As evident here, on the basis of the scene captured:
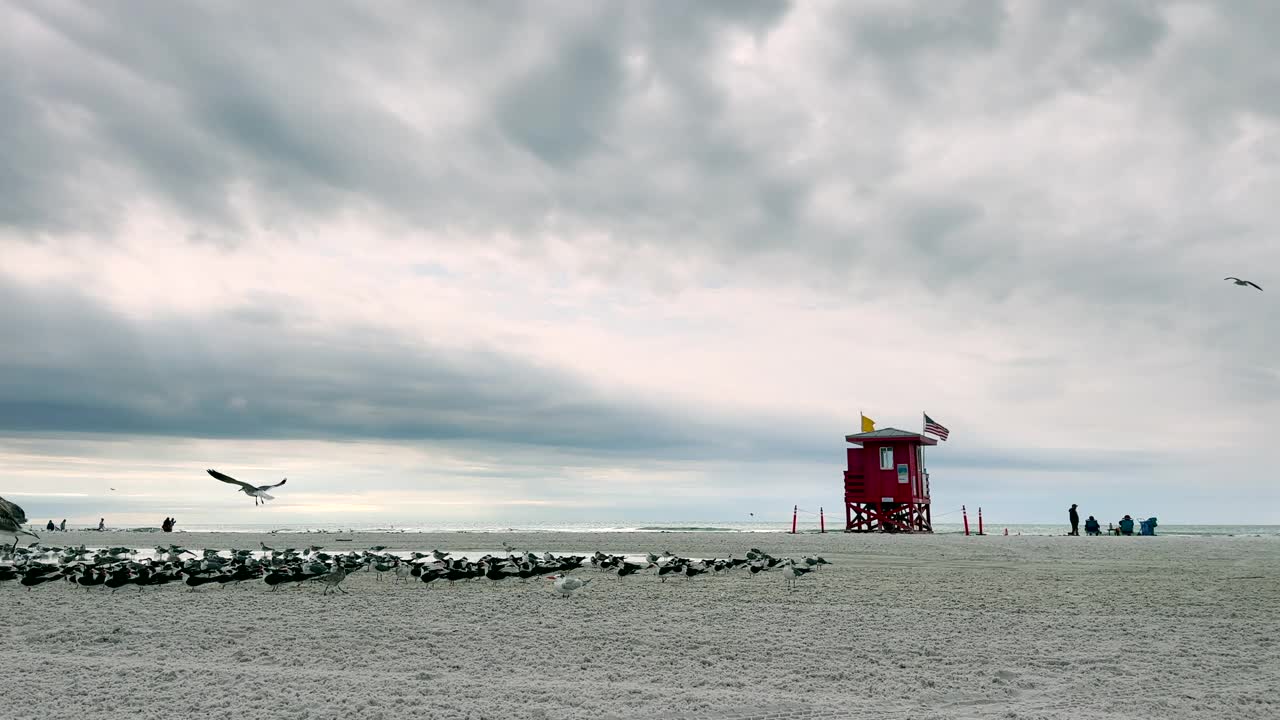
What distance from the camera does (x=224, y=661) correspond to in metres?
9.72

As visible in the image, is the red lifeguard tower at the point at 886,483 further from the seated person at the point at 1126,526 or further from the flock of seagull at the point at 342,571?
the flock of seagull at the point at 342,571

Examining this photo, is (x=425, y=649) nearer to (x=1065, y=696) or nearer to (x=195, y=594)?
(x=1065, y=696)

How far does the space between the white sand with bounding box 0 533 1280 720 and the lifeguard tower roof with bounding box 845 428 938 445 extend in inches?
1085

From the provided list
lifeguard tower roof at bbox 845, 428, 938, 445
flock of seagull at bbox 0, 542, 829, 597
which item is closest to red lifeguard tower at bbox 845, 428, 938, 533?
lifeguard tower roof at bbox 845, 428, 938, 445

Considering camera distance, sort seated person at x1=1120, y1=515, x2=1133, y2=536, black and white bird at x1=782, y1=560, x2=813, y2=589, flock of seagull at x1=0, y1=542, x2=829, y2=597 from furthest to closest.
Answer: seated person at x1=1120, y1=515, x2=1133, y2=536 → flock of seagull at x1=0, y1=542, x2=829, y2=597 → black and white bird at x1=782, y1=560, x2=813, y2=589

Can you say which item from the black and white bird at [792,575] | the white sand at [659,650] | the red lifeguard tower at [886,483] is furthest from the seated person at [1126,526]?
the black and white bird at [792,575]

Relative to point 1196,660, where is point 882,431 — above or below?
above

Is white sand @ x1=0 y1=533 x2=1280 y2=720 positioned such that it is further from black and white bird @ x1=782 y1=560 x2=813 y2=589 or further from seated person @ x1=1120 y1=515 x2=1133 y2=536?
seated person @ x1=1120 y1=515 x2=1133 y2=536

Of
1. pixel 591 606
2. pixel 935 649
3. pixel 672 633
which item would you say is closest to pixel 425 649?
pixel 672 633

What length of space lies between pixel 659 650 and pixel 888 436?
124ft

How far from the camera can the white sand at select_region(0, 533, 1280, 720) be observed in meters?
7.76

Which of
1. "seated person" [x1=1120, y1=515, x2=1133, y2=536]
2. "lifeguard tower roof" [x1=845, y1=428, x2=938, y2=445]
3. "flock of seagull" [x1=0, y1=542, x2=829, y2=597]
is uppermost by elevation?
"lifeguard tower roof" [x1=845, y1=428, x2=938, y2=445]

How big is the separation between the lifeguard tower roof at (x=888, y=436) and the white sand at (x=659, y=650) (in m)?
27.6

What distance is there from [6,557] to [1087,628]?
28.9 metres
